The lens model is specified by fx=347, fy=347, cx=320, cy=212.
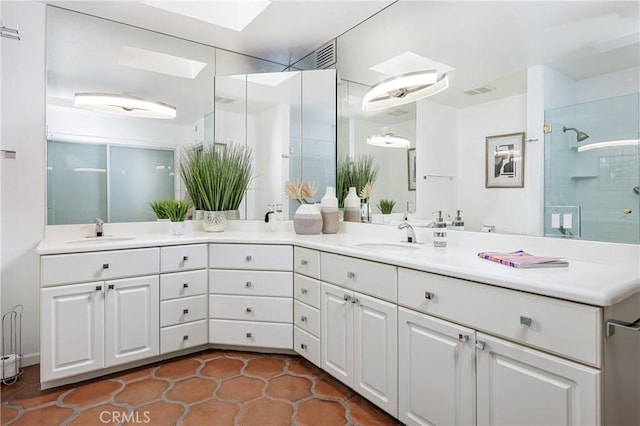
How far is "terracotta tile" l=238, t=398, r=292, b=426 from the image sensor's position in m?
1.74

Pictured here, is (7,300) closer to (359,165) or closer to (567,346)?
(359,165)

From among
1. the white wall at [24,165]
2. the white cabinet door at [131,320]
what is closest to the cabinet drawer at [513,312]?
the white cabinet door at [131,320]

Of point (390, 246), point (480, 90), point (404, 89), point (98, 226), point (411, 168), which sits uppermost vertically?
point (404, 89)

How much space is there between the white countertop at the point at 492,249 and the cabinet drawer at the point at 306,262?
51mm

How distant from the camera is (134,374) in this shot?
2.23 meters

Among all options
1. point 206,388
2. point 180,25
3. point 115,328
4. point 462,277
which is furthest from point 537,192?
point 180,25

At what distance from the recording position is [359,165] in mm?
2697

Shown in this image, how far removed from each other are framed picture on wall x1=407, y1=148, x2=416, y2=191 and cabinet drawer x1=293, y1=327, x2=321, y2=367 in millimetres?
1147

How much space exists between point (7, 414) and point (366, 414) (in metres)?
1.88

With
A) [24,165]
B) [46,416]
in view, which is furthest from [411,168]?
[24,165]

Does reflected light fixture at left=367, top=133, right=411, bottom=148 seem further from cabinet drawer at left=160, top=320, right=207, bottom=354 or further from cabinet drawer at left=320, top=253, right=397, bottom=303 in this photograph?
cabinet drawer at left=160, top=320, right=207, bottom=354

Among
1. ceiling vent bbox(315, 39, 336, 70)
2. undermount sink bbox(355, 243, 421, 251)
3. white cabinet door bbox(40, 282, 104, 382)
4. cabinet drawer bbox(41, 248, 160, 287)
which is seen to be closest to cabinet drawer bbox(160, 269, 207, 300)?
cabinet drawer bbox(41, 248, 160, 287)

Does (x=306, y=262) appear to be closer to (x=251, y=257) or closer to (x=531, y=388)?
(x=251, y=257)

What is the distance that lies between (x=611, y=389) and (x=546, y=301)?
11.5 inches
